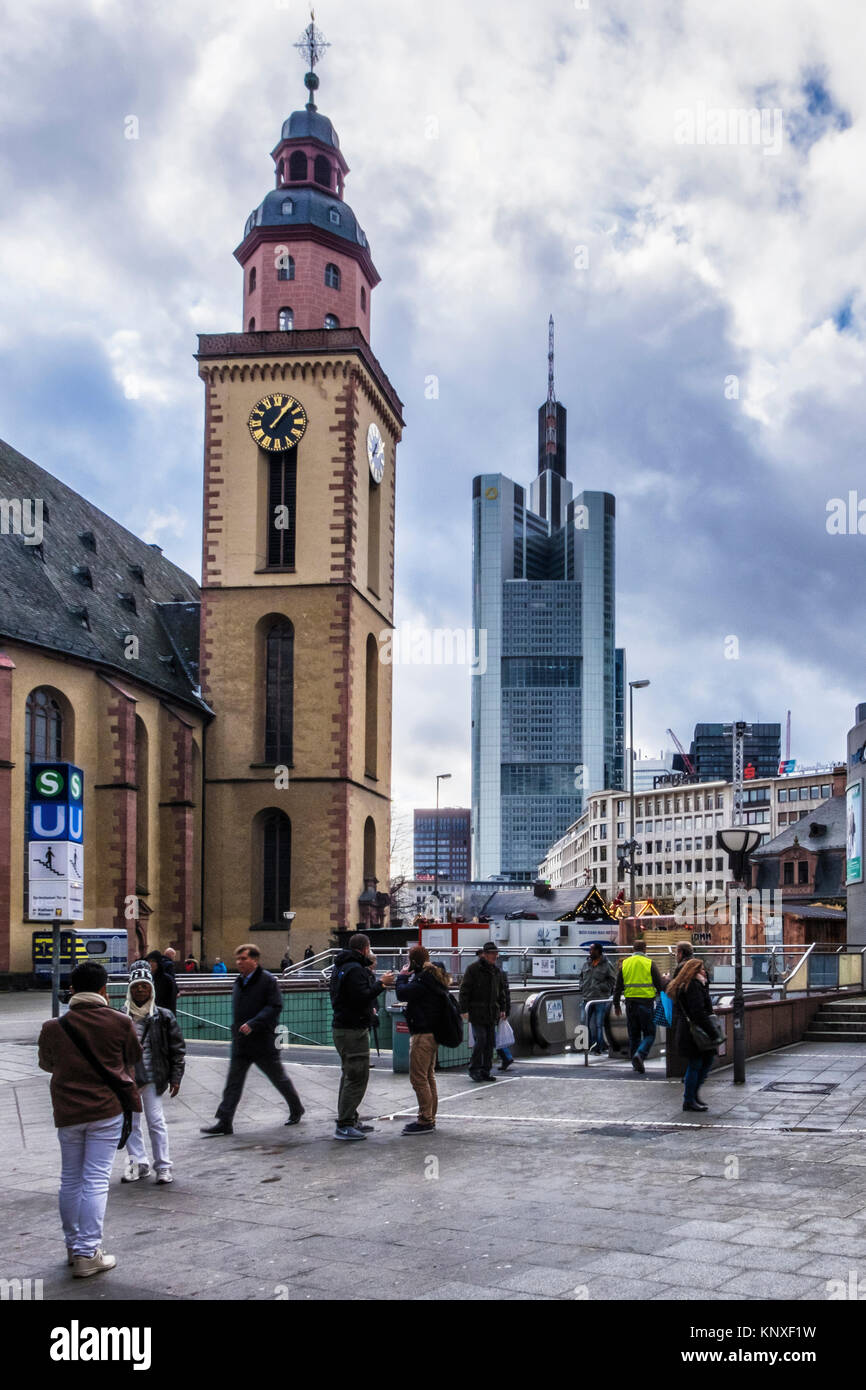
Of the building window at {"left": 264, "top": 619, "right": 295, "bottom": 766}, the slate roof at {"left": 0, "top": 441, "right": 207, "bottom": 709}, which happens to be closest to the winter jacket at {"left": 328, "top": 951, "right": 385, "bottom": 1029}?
the slate roof at {"left": 0, "top": 441, "right": 207, "bottom": 709}

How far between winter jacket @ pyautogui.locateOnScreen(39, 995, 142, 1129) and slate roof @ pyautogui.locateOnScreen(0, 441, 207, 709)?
1177 inches

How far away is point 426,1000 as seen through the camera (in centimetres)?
1307

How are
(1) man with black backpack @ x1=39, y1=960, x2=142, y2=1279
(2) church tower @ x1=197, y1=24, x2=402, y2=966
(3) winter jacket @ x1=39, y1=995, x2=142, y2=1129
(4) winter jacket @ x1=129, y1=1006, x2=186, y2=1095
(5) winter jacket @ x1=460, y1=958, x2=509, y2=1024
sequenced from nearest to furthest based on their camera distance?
(1) man with black backpack @ x1=39, y1=960, x2=142, y2=1279, (3) winter jacket @ x1=39, y1=995, x2=142, y2=1129, (4) winter jacket @ x1=129, y1=1006, x2=186, y2=1095, (5) winter jacket @ x1=460, y1=958, x2=509, y2=1024, (2) church tower @ x1=197, y1=24, x2=402, y2=966

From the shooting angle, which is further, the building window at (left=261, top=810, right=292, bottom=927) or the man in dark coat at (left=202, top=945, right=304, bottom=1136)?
the building window at (left=261, top=810, right=292, bottom=927)

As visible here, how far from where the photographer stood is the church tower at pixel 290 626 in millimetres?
46344

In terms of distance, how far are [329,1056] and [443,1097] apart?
14.4ft

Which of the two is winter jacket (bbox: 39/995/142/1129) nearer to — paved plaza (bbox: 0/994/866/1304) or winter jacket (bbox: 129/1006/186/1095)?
paved plaza (bbox: 0/994/866/1304)

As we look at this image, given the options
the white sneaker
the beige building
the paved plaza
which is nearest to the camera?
the paved plaza

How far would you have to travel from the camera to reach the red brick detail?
34594mm

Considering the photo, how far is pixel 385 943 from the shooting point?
40.1 m

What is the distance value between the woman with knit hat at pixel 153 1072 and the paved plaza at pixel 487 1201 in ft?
0.85

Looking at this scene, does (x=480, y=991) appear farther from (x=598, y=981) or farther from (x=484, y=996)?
(x=598, y=981)

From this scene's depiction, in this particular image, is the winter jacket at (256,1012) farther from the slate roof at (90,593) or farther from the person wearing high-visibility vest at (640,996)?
the slate roof at (90,593)

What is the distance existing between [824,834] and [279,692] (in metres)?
34.8
